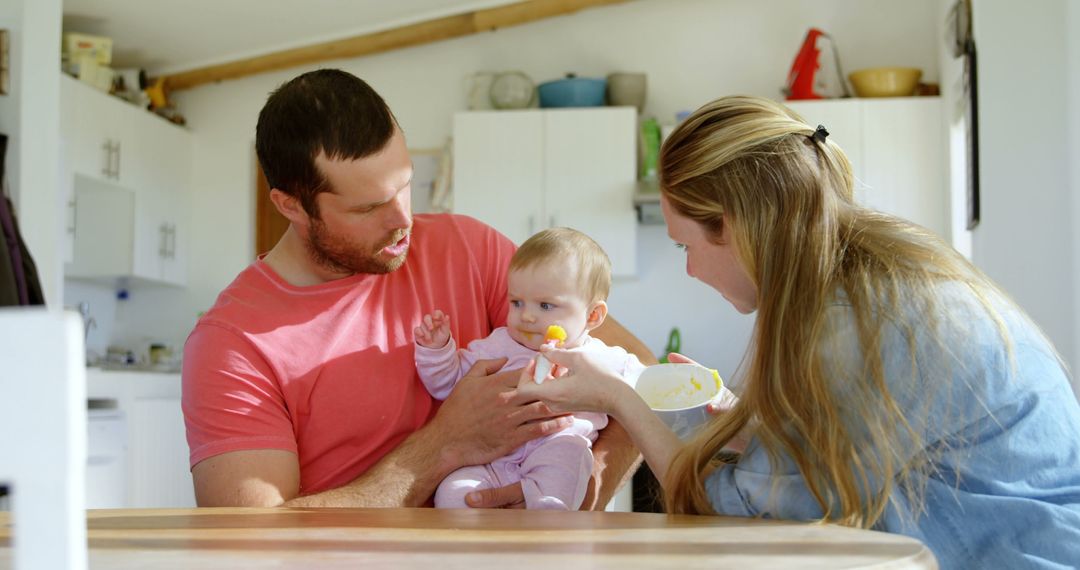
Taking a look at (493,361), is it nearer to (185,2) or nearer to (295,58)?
(185,2)

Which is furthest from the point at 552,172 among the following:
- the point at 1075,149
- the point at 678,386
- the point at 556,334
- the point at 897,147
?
the point at 678,386

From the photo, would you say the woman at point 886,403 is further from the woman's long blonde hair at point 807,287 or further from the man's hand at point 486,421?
the man's hand at point 486,421

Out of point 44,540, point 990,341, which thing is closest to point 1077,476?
point 990,341

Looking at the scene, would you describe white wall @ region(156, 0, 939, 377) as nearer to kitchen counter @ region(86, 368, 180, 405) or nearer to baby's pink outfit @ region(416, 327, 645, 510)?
kitchen counter @ region(86, 368, 180, 405)

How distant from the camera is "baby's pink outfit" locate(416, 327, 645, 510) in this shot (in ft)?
6.37

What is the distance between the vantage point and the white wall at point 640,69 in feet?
19.8

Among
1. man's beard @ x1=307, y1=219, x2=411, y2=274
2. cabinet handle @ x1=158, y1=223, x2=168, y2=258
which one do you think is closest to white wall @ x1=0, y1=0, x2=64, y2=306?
cabinet handle @ x1=158, y1=223, x2=168, y2=258

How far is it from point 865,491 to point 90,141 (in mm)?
5180

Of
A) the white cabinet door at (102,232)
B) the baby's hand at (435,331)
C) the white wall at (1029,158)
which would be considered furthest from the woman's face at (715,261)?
the white cabinet door at (102,232)

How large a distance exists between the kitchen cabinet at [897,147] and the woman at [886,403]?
4290 mm

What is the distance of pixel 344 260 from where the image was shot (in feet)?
6.77

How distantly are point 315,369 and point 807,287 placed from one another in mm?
906

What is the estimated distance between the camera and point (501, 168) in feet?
20.0

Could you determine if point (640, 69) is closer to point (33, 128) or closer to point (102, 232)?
point (102, 232)
